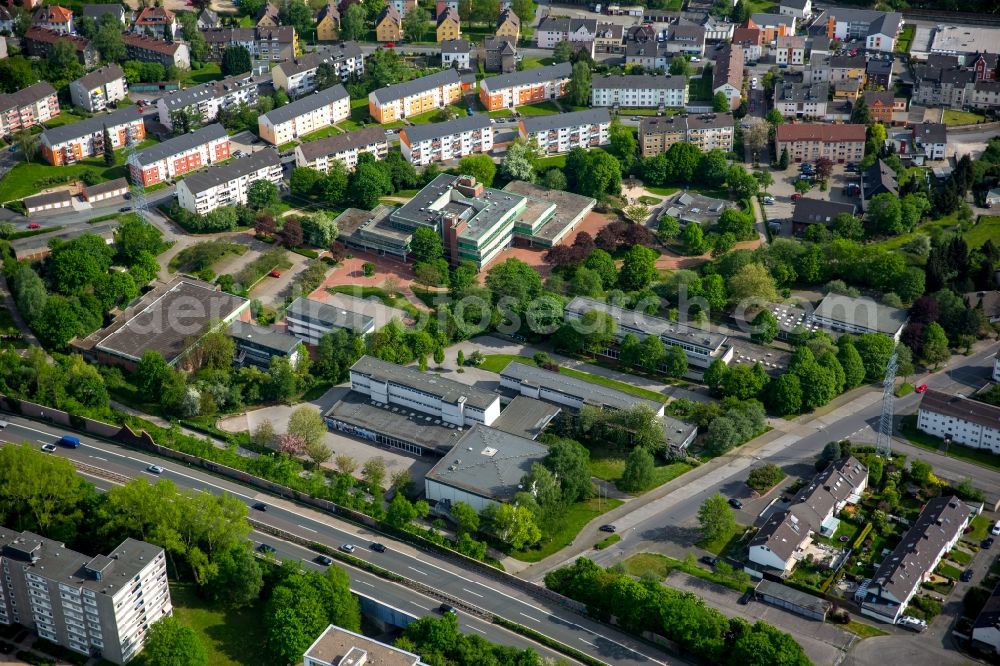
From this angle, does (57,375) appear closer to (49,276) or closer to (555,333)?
(49,276)

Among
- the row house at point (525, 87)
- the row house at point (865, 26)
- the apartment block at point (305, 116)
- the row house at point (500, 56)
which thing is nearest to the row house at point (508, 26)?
the row house at point (500, 56)

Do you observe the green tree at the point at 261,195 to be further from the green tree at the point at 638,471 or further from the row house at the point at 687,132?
the green tree at the point at 638,471

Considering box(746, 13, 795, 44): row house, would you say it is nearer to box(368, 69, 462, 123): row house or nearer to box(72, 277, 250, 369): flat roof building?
box(368, 69, 462, 123): row house

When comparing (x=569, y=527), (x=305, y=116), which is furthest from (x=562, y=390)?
(x=305, y=116)

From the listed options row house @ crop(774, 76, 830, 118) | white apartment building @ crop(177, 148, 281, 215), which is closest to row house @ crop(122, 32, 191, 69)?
→ white apartment building @ crop(177, 148, 281, 215)

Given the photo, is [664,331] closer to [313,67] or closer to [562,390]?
[562,390]
